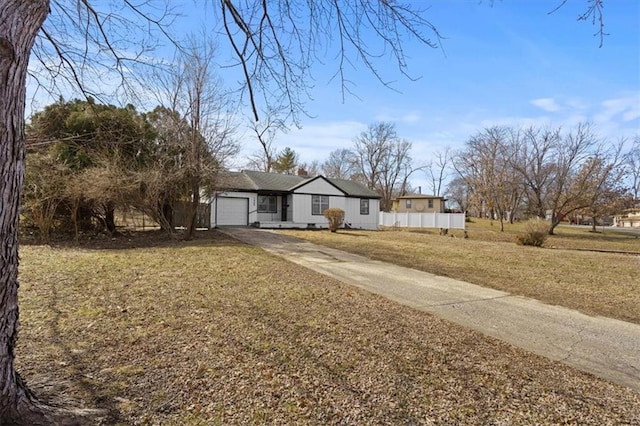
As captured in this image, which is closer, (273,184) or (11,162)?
(11,162)

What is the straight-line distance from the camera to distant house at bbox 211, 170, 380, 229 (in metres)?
22.0

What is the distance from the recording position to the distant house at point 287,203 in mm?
22016

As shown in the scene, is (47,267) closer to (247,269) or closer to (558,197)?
(247,269)

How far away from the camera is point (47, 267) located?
7523mm

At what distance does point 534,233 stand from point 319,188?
13.4 m

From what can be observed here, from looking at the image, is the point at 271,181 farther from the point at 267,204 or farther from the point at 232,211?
the point at 232,211

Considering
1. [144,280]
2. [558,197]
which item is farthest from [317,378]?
[558,197]

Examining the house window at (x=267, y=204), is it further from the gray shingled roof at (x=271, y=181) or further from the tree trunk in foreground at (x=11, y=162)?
the tree trunk in foreground at (x=11, y=162)

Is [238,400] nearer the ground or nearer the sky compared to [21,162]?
nearer the ground

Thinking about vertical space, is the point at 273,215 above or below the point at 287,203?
below

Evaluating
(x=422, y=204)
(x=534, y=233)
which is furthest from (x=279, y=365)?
(x=422, y=204)

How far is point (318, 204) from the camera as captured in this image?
81.9 ft

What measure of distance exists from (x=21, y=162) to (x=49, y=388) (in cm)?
167

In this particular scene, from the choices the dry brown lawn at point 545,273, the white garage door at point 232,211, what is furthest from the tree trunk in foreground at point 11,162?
the white garage door at point 232,211
